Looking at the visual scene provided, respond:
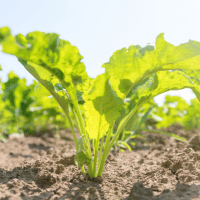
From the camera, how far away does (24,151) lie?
260cm

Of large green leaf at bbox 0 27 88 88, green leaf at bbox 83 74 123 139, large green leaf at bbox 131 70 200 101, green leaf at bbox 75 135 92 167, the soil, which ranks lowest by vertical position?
the soil

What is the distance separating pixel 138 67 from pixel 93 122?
0.40m

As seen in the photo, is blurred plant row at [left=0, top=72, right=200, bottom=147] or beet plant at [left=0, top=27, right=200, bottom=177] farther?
blurred plant row at [left=0, top=72, right=200, bottom=147]

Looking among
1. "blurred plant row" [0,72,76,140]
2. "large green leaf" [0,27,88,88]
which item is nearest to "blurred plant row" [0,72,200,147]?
"blurred plant row" [0,72,76,140]

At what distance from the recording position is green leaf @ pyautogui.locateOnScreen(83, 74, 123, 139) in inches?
41.0

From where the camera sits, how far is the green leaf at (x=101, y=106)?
1042 millimetres

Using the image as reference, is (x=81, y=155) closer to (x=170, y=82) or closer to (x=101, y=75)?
(x=101, y=75)

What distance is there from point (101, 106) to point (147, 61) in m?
0.36

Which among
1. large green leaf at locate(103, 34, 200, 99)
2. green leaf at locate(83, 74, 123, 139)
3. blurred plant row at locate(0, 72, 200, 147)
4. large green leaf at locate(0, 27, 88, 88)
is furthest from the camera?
blurred plant row at locate(0, 72, 200, 147)

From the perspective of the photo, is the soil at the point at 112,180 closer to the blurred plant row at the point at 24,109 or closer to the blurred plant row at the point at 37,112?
the blurred plant row at the point at 37,112

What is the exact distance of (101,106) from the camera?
1130mm

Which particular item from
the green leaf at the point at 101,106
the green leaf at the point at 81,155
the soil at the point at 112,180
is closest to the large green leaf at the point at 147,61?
the green leaf at the point at 101,106

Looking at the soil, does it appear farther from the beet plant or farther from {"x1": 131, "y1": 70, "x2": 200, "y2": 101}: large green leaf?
{"x1": 131, "y1": 70, "x2": 200, "y2": 101}: large green leaf

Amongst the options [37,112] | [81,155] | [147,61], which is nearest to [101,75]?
[147,61]
